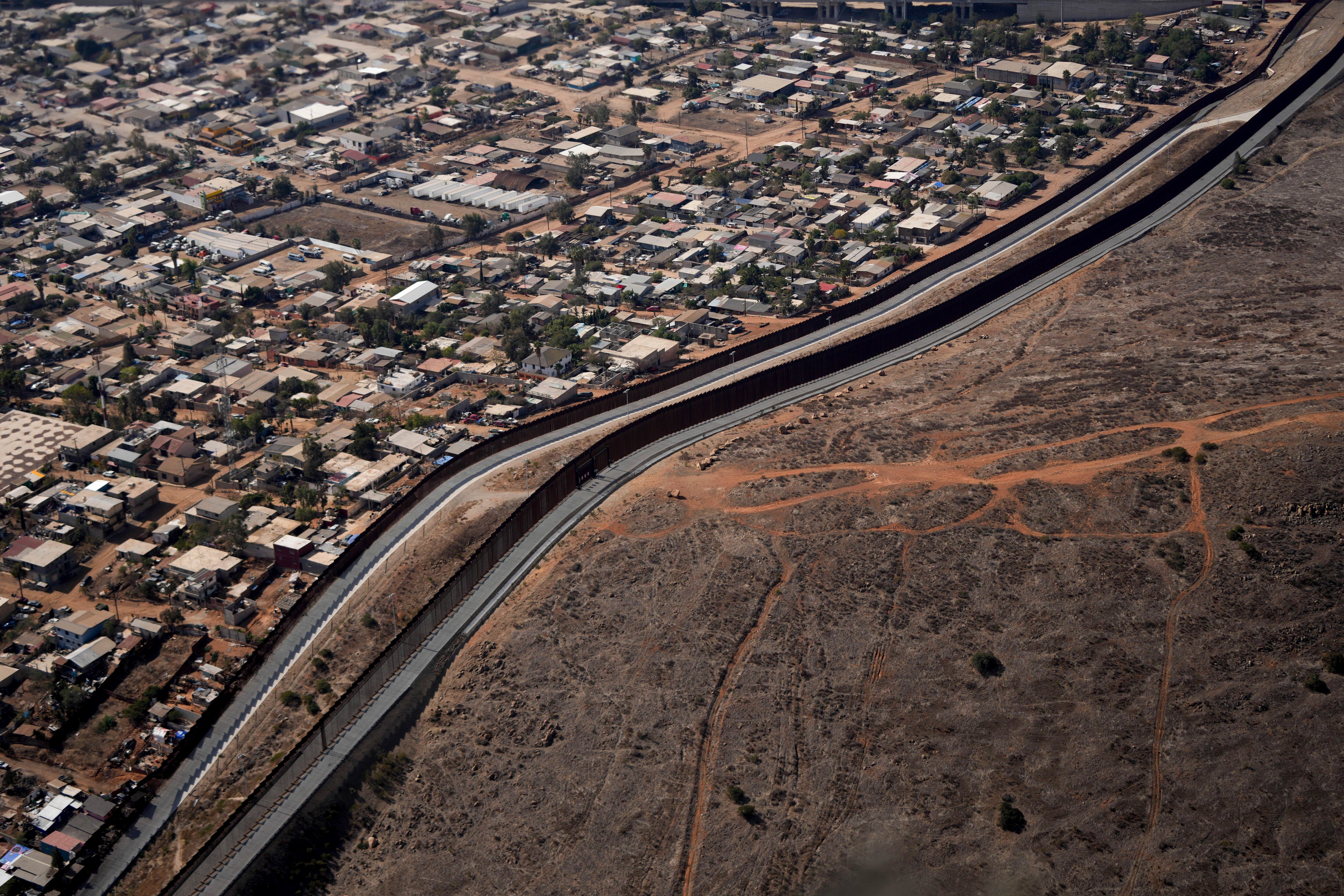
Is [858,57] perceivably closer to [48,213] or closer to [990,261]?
[990,261]

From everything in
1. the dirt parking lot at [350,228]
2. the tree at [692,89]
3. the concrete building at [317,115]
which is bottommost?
the dirt parking lot at [350,228]

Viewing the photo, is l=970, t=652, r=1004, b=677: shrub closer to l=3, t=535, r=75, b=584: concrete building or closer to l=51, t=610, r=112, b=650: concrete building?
l=51, t=610, r=112, b=650: concrete building

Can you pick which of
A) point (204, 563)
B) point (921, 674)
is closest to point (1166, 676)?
point (921, 674)

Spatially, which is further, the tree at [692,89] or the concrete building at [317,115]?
the tree at [692,89]

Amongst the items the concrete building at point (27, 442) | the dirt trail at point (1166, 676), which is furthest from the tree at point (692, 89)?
the dirt trail at point (1166, 676)

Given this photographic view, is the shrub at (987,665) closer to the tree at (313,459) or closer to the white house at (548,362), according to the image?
the tree at (313,459)

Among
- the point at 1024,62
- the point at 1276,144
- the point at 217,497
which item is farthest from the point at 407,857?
the point at 1024,62
